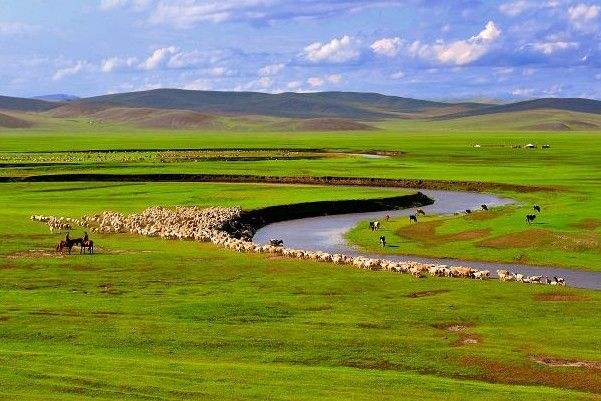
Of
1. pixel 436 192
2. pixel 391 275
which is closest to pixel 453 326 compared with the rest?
pixel 391 275

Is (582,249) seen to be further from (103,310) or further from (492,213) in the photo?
(103,310)

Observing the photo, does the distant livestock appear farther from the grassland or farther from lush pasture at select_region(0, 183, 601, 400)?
lush pasture at select_region(0, 183, 601, 400)

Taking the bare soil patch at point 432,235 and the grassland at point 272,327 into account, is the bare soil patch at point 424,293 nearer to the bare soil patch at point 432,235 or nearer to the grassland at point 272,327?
the grassland at point 272,327

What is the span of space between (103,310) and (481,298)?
46.6 ft

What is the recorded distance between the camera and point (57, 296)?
35688 mm

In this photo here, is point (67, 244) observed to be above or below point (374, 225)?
below

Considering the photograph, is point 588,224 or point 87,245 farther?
point 588,224

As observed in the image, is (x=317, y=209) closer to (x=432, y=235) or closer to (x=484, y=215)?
(x=484, y=215)

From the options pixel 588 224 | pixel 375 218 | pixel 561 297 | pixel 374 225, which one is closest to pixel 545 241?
pixel 588 224

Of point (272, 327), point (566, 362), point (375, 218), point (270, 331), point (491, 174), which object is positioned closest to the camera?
point (566, 362)

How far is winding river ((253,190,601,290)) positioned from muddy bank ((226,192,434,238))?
958 millimetres

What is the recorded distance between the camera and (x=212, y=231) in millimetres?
59281

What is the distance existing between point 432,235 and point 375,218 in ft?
43.1

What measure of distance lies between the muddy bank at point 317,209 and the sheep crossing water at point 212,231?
3.31ft
